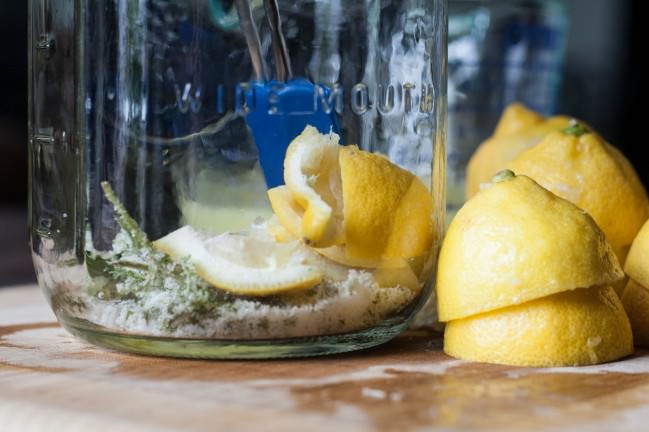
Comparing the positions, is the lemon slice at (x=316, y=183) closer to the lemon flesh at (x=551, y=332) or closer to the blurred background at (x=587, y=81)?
the lemon flesh at (x=551, y=332)

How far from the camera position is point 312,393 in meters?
0.55

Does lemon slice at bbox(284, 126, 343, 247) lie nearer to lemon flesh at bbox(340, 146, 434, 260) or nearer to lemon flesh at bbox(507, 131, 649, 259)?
lemon flesh at bbox(340, 146, 434, 260)

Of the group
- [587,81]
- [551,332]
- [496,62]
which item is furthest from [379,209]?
[587,81]

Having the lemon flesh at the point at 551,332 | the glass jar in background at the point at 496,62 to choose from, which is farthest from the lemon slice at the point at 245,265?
the glass jar in background at the point at 496,62

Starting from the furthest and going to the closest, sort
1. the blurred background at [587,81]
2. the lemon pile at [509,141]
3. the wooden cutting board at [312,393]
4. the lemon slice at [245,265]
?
the blurred background at [587,81] → the lemon pile at [509,141] → the lemon slice at [245,265] → the wooden cutting board at [312,393]

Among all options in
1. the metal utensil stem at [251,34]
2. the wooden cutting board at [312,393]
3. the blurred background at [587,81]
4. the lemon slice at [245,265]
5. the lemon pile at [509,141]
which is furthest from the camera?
the blurred background at [587,81]

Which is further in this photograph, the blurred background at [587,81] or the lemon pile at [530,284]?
the blurred background at [587,81]

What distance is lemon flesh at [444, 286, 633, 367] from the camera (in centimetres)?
63

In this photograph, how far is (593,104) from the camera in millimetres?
2982

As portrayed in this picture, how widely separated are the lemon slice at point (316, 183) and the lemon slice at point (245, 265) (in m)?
0.02

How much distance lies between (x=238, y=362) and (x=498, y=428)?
200 millimetres

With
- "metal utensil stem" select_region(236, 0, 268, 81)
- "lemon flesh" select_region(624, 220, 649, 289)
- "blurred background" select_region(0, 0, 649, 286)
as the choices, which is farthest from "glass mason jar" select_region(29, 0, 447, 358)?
"blurred background" select_region(0, 0, 649, 286)

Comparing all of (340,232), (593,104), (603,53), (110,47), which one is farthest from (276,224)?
(603,53)

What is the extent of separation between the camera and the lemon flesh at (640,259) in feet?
2.30
